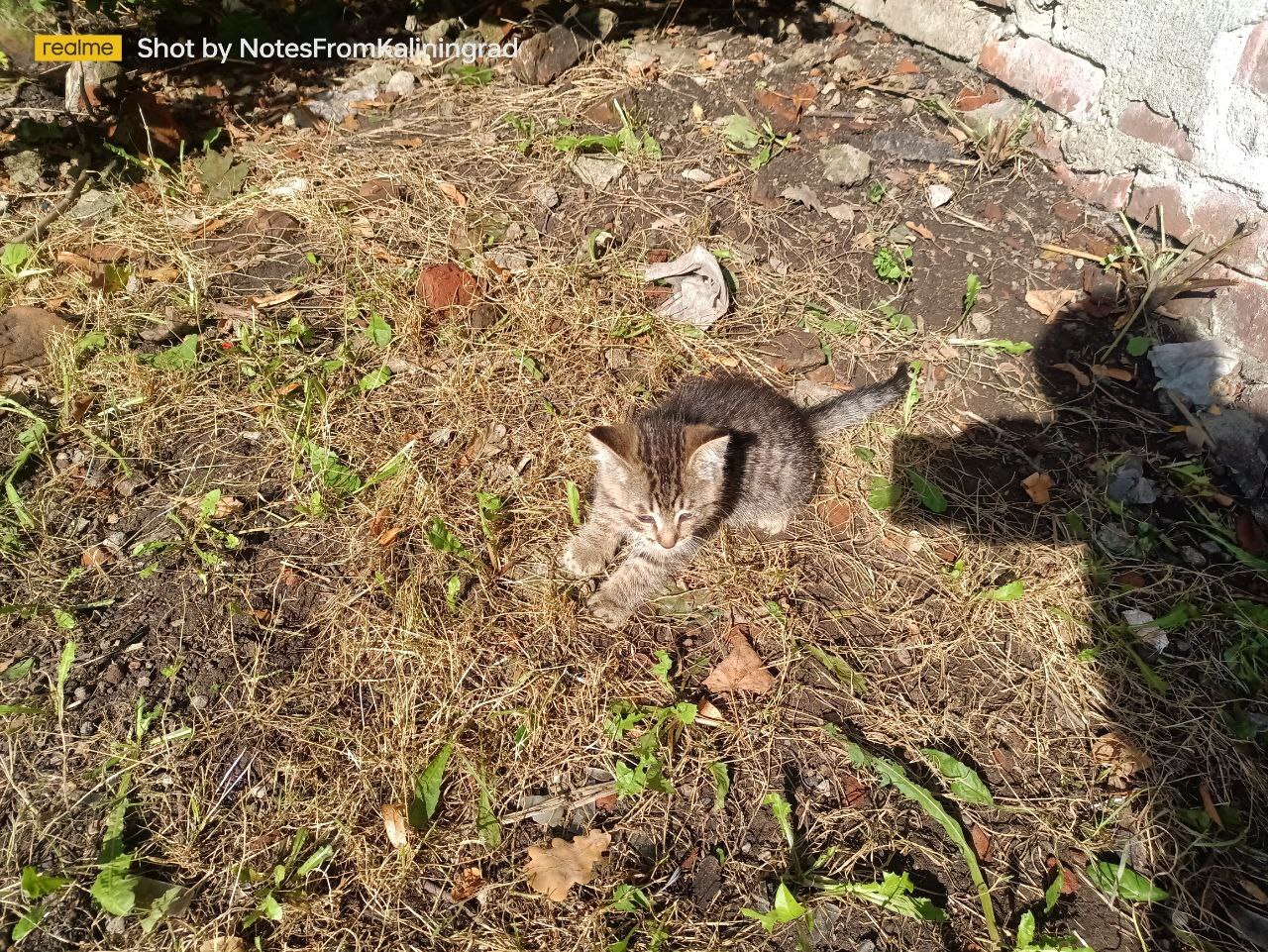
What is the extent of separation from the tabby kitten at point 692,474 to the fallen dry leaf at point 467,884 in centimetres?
96

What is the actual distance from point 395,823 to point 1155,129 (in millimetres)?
4613

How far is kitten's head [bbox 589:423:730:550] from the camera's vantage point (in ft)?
8.26

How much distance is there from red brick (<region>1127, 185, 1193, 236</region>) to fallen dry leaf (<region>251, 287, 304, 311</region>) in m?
4.40

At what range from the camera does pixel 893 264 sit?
3.78 metres

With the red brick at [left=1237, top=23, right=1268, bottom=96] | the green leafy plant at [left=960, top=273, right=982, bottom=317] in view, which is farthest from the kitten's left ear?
the red brick at [left=1237, top=23, right=1268, bottom=96]

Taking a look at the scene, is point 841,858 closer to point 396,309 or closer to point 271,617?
point 271,617

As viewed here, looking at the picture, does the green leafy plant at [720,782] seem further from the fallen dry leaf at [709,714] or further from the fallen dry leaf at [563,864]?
the fallen dry leaf at [563,864]

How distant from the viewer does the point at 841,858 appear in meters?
2.25

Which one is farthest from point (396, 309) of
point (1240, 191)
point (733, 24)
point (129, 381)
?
point (1240, 191)

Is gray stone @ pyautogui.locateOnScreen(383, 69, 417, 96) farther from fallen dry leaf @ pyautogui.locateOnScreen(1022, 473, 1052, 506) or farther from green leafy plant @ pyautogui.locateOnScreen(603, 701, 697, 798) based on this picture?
fallen dry leaf @ pyautogui.locateOnScreen(1022, 473, 1052, 506)

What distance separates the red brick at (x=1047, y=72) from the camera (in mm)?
3863

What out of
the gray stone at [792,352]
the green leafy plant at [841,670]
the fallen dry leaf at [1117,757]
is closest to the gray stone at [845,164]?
the gray stone at [792,352]

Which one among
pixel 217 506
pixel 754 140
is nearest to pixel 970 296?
pixel 754 140

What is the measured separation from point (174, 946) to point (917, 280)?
4115mm
